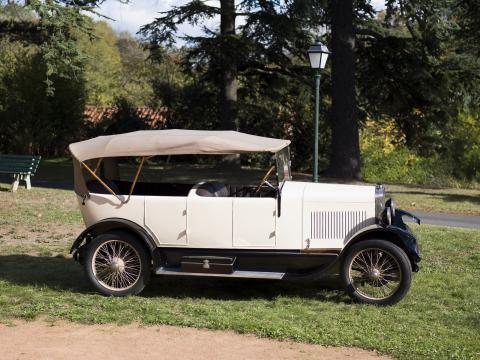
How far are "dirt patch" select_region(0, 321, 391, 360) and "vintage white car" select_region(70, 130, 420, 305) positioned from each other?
110cm

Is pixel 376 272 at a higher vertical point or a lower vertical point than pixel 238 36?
lower

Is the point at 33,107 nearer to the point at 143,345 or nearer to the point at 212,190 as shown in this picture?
the point at 212,190

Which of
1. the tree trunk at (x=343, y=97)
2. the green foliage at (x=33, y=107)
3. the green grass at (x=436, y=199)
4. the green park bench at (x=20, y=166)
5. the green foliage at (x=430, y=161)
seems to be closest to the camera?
the green grass at (x=436, y=199)

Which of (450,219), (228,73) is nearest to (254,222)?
(450,219)

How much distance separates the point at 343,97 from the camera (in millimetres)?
21125

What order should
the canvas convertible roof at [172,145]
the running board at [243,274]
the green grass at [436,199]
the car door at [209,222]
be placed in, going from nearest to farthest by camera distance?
the running board at [243,274]
the car door at [209,222]
the canvas convertible roof at [172,145]
the green grass at [436,199]

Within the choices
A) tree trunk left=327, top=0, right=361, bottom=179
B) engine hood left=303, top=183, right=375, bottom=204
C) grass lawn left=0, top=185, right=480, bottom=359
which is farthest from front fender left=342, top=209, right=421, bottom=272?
tree trunk left=327, top=0, right=361, bottom=179

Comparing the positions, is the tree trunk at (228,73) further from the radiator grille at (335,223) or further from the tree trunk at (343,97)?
the radiator grille at (335,223)

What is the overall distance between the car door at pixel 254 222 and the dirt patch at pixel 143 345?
1.24 m

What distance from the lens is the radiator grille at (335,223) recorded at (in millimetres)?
6805

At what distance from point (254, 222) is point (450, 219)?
9569 millimetres

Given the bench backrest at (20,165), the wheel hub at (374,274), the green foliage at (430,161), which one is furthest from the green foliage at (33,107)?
the wheel hub at (374,274)

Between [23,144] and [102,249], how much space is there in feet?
76.4

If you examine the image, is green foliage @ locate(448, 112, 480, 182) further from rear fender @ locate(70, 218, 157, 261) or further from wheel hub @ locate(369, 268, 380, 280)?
rear fender @ locate(70, 218, 157, 261)
